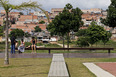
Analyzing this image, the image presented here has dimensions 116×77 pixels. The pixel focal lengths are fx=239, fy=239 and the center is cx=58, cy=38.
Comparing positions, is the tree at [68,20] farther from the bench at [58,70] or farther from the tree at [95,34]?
the bench at [58,70]

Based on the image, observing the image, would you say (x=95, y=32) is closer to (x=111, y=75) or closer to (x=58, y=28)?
(x=58, y=28)

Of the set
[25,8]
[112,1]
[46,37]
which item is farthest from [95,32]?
[46,37]

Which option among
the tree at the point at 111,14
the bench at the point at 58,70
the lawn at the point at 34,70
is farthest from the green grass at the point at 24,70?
the tree at the point at 111,14

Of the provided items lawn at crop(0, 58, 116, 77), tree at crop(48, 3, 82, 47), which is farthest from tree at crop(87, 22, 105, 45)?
lawn at crop(0, 58, 116, 77)

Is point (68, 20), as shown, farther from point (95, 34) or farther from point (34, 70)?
point (34, 70)

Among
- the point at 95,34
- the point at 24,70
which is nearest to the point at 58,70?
the point at 24,70

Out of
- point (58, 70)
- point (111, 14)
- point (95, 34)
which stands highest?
point (111, 14)

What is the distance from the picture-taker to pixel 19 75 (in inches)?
365

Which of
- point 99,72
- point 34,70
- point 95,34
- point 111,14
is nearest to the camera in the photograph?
point 99,72

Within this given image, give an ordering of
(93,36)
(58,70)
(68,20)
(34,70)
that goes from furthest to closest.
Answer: (93,36) → (68,20) → (34,70) → (58,70)

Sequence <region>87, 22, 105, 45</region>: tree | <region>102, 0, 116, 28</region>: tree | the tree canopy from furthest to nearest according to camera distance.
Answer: <region>87, 22, 105, 45</region>: tree, the tree canopy, <region>102, 0, 116, 28</region>: tree

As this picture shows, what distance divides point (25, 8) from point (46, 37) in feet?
339

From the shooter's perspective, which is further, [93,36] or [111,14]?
[93,36]

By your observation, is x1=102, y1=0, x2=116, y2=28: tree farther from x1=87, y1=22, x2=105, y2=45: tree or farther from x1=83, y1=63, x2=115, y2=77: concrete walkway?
x1=83, y1=63, x2=115, y2=77: concrete walkway
